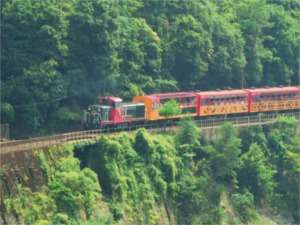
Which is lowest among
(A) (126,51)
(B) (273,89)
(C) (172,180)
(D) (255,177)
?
(D) (255,177)

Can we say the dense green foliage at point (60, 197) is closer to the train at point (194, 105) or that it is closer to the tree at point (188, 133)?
the train at point (194, 105)

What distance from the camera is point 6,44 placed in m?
53.7

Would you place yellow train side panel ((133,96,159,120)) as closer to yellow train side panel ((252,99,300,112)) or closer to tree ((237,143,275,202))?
tree ((237,143,275,202))

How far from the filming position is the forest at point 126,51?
53406 mm

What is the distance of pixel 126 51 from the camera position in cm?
5919

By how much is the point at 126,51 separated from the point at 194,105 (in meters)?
4.29

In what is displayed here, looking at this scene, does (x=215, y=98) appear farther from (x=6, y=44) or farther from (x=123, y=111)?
(x=6, y=44)

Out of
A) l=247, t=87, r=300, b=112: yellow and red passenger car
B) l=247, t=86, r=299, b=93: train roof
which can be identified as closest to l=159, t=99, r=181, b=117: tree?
l=247, t=87, r=300, b=112: yellow and red passenger car

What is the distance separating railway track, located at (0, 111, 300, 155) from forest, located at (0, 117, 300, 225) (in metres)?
0.47

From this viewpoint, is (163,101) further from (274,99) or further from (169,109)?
(274,99)

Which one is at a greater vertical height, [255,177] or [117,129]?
[117,129]

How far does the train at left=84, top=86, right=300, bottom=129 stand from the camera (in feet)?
178

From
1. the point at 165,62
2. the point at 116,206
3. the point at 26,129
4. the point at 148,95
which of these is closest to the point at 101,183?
the point at 116,206

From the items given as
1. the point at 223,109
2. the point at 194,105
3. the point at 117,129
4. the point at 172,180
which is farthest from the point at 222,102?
the point at 172,180
